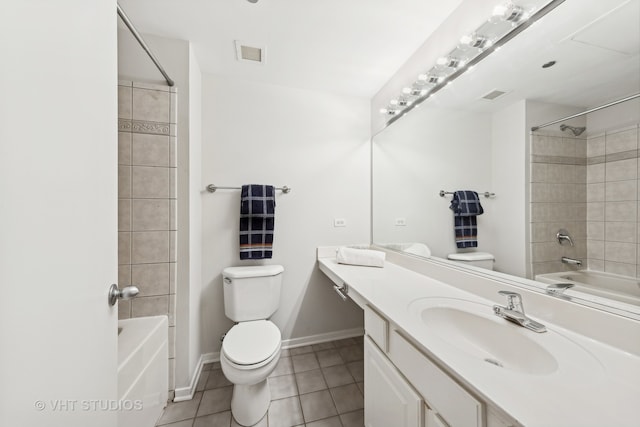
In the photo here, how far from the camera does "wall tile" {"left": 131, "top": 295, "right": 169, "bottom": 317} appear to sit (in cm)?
143

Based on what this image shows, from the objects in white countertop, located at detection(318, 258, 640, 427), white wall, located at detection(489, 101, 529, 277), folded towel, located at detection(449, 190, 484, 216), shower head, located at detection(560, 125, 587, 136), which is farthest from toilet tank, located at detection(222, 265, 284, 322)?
shower head, located at detection(560, 125, 587, 136)

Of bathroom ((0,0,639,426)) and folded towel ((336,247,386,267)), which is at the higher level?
bathroom ((0,0,639,426))

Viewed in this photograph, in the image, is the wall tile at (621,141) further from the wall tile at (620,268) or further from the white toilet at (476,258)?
the white toilet at (476,258)

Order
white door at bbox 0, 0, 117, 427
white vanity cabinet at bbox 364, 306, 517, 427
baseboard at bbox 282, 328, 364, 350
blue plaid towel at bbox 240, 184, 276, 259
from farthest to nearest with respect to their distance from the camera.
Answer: baseboard at bbox 282, 328, 364, 350 < blue plaid towel at bbox 240, 184, 276, 259 < white vanity cabinet at bbox 364, 306, 517, 427 < white door at bbox 0, 0, 117, 427

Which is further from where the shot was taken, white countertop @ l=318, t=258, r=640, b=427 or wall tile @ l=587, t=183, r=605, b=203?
wall tile @ l=587, t=183, r=605, b=203

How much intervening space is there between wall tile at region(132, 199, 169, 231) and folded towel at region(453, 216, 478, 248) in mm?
1731

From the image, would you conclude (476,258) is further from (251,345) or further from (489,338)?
(251,345)

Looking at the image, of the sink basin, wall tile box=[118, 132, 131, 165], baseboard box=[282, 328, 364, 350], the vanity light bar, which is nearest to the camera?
the sink basin

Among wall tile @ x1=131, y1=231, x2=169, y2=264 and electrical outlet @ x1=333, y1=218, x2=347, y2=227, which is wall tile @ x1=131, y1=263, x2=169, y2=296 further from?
electrical outlet @ x1=333, y1=218, x2=347, y2=227

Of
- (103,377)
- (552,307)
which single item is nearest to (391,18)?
(552,307)

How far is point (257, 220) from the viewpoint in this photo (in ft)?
6.07

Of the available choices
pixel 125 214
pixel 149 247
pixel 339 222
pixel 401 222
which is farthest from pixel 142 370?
pixel 401 222

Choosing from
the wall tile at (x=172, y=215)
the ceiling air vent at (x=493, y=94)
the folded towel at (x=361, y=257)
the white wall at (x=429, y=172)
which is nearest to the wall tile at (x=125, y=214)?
the wall tile at (x=172, y=215)

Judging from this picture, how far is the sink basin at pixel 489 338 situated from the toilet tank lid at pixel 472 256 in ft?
0.84
